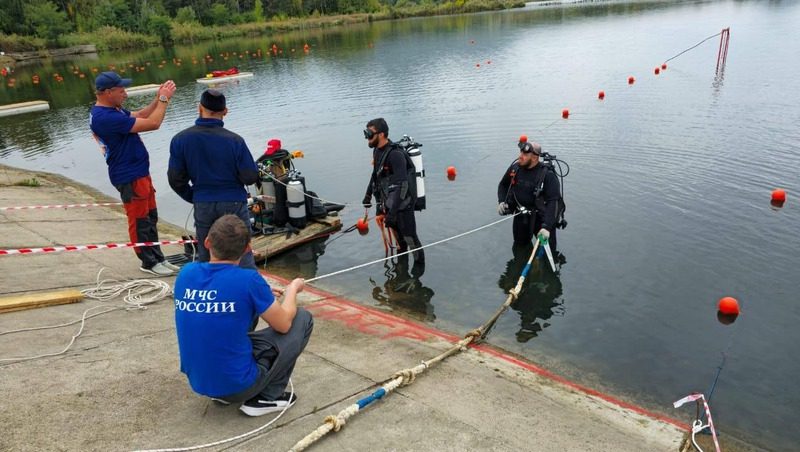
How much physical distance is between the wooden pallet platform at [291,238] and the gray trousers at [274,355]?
5.25 meters

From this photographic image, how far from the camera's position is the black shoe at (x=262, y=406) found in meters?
3.77

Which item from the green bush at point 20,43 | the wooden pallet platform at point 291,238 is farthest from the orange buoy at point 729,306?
the green bush at point 20,43

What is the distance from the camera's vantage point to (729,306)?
696 centimetres

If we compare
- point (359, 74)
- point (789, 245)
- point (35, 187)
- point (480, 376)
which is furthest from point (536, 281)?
point (359, 74)

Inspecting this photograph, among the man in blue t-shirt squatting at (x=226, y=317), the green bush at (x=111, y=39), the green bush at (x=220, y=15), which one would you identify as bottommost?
the man in blue t-shirt squatting at (x=226, y=317)

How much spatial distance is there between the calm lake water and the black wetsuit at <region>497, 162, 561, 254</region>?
734 millimetres

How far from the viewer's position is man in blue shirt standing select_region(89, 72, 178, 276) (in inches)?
235

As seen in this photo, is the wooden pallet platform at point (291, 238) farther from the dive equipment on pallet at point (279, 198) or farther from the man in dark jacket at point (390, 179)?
the man in dark jacket at point (390, 179)

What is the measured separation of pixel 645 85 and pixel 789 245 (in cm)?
1447

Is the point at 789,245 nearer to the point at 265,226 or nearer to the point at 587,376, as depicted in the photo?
the point at 587,376

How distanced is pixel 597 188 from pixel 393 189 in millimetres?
6158

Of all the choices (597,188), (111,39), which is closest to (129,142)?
(597,188)

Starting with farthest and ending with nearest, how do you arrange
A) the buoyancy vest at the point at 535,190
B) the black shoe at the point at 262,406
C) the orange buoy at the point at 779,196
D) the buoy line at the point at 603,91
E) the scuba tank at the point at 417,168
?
the buoy line at the point at 603,91, the orange buoy at the point at 779,196, the scuba tank at the point at 417,168, the buoyancy vest at the point at 535,190, the black shoe at the point at 262,406

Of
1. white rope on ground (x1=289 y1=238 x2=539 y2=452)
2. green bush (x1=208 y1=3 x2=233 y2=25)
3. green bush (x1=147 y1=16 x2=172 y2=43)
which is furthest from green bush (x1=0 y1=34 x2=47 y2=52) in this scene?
white rope on ground (x1=289 y1=238 x2=539 y2=452)
